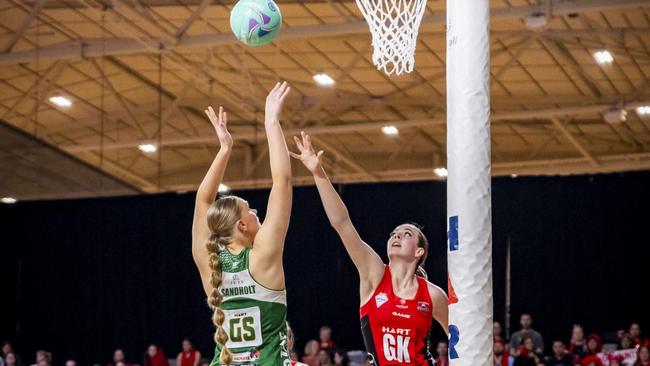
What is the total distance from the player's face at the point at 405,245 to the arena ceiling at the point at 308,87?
39.8ft

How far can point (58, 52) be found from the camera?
72.1 feet

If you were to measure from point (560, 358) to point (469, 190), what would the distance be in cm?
1181

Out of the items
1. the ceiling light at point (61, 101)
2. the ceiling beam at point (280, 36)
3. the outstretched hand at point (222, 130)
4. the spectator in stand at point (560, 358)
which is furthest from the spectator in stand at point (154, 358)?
the outstretched hand at point (222, 130)

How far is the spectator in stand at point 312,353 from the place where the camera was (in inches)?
723

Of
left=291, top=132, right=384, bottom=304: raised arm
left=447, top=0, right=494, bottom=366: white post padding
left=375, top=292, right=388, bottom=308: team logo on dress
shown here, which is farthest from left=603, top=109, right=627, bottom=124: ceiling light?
left=447, top=0, right=494, bottom=366: white post padding

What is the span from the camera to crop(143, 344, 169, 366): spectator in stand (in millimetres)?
19734

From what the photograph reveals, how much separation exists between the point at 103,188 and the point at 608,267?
10.7 m

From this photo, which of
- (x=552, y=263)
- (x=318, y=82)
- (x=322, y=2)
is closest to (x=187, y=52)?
(x=318, y=82)

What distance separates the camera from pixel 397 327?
6613mm

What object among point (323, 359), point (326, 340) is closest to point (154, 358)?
point (326, 340)

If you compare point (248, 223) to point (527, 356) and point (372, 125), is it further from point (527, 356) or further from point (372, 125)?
point (372, 125)

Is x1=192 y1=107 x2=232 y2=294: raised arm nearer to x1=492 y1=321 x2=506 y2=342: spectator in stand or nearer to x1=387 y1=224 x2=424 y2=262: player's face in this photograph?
x1=387 y1=224 x2=424 y2=262: player's face

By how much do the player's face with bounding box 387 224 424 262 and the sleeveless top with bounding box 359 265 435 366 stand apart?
0.21 m

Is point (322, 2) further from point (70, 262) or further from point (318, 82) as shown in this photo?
point (70, 262)
